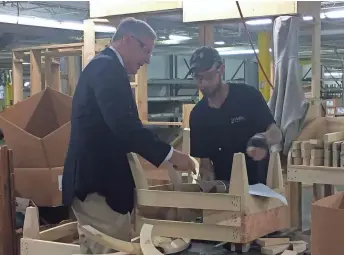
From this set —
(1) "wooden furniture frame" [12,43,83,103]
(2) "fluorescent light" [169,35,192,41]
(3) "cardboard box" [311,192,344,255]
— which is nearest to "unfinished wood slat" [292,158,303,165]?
(3) "cardboard box" [311,192,344,255]

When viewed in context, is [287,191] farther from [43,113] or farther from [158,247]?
[158,247]

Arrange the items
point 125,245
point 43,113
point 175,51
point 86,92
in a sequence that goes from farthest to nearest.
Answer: point 175,51 → point 43,113 → point 86,92 → point 125,245

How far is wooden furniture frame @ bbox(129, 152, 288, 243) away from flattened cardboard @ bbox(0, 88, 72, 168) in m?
0.93

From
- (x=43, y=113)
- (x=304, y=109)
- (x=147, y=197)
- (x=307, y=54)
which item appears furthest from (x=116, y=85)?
(x=307, y=54)

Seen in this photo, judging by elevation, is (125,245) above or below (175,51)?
below

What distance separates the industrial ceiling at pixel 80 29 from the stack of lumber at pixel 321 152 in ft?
6.49

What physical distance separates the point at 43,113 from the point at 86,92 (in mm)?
1116

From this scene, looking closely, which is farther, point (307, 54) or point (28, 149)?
point (307, 54)

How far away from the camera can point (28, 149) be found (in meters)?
2.62

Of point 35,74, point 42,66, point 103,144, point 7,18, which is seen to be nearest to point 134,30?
point 103,144

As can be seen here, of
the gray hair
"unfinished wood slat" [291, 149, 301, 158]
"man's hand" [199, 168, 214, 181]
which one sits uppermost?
the gray hair

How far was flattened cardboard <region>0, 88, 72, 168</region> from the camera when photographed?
2.61 metres

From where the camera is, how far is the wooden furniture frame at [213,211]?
1.61 meters

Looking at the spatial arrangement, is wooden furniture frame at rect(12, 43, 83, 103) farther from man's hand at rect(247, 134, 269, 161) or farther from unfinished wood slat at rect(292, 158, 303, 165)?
man's hand at rect(247, 134, 269, 161)
